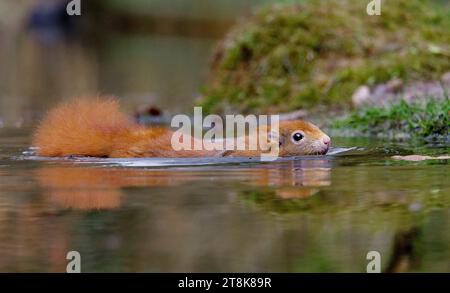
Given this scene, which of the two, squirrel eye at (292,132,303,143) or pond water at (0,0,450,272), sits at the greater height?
squirrel eye at (292,132,303,143)

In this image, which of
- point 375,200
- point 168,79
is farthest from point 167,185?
point 168,79

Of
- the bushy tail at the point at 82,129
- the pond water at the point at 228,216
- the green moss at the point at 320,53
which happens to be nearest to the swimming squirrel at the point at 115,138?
the bushy tail at the point at 82,129

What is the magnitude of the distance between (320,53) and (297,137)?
654 centimetres

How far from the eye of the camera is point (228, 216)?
739 cm

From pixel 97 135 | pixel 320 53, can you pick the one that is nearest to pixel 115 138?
pixel 97 135

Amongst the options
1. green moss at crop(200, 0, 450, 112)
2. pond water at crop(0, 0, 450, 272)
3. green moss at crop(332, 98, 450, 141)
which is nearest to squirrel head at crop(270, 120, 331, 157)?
pond water at crop(0, 0, 450, 272)

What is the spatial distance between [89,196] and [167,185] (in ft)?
2.68

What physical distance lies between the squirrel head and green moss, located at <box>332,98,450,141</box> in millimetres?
2117

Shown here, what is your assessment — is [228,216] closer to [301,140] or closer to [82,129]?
[301,140]

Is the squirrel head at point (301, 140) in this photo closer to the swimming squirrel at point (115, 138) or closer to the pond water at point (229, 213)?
the swimming squirrel at point (115, 138)

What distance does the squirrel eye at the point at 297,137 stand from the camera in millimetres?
10828

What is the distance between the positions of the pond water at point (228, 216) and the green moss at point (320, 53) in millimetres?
5470

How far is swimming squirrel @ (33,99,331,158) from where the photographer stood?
10555mm

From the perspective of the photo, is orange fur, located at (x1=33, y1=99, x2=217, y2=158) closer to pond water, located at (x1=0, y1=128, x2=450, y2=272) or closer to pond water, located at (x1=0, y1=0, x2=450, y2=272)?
pond water, located at (x1=0, y1=0, x2=450, y2=272)
